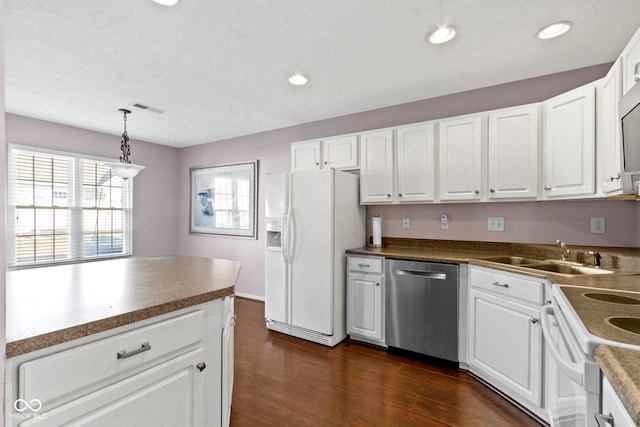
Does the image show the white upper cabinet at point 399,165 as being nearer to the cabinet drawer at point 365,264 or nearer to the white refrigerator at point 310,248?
the white refrigerator at point 310,248

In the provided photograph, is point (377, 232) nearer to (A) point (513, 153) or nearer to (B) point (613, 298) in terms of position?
(A) point (513, 153)

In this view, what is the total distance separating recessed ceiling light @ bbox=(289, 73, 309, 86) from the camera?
2703 mm

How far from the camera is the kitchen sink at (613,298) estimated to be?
1.26 meters

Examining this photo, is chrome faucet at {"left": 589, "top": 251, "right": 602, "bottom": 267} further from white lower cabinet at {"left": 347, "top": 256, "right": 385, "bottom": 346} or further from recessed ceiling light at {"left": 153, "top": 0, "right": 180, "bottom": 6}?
recessed ceiling light at {"left": 153, "top": 0, "right": 180, "bottom": 6}

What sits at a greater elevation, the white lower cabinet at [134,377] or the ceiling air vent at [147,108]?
the ceiling air vent at [147,108]

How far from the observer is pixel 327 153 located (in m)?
3.53

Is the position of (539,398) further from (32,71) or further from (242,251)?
(32,71)

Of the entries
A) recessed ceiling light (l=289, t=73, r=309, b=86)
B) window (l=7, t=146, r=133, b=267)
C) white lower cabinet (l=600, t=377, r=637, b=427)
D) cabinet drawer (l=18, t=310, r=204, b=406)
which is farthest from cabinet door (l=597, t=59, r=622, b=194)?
window (l=7, t=146, r=133, b=267)

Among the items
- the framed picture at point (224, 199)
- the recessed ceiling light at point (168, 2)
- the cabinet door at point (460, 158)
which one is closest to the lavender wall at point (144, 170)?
the framed picture at point (224, 199)

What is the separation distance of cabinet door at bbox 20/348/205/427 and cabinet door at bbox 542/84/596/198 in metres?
2.62

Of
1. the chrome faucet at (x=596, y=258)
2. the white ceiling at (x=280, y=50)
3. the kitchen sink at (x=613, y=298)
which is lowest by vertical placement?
the kitchen sink at (x=613, y=298)

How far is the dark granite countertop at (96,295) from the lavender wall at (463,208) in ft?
7.09

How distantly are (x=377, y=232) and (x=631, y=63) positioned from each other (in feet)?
7.26

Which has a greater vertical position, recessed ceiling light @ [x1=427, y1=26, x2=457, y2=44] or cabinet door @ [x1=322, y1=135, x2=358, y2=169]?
recessed ceiling light @ [x1=427, y1=26, x2=457, y2=44]
